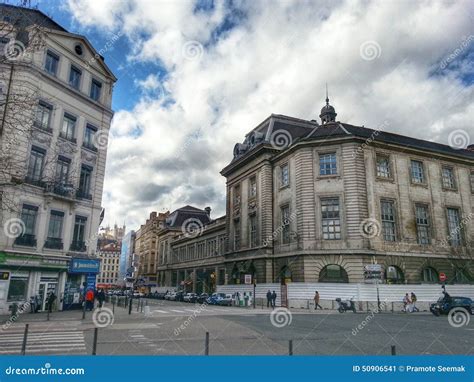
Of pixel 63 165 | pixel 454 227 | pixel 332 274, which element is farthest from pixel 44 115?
pixel 454 227

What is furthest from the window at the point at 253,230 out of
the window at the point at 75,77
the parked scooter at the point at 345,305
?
the window at the point at 75,77

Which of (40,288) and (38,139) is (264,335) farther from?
(38,139)

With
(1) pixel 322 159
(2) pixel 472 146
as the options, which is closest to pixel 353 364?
(1) pixel 322 159

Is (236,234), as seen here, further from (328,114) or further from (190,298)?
(328,114)

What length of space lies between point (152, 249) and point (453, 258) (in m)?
83.5

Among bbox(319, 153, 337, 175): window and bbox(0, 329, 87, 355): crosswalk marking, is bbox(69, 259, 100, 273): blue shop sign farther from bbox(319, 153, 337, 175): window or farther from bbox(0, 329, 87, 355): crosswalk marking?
bbox(319, 153, 337, 175): window

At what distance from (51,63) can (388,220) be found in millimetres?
33670

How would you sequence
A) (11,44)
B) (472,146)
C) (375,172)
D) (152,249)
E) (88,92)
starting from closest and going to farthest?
(11,44) → (88,92) → (375,172) → (472,146) → (152,249)

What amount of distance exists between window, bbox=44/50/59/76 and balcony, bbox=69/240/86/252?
12821 millimetres

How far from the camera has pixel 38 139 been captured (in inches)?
1067

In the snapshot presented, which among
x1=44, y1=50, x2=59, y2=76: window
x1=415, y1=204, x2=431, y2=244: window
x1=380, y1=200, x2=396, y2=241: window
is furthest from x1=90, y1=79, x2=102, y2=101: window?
x1=415, y1=204, x2=431, y2=244: window

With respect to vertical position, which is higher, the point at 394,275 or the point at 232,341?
the point at 394,275

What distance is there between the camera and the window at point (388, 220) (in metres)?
39.0

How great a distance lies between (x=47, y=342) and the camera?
13188 mm
